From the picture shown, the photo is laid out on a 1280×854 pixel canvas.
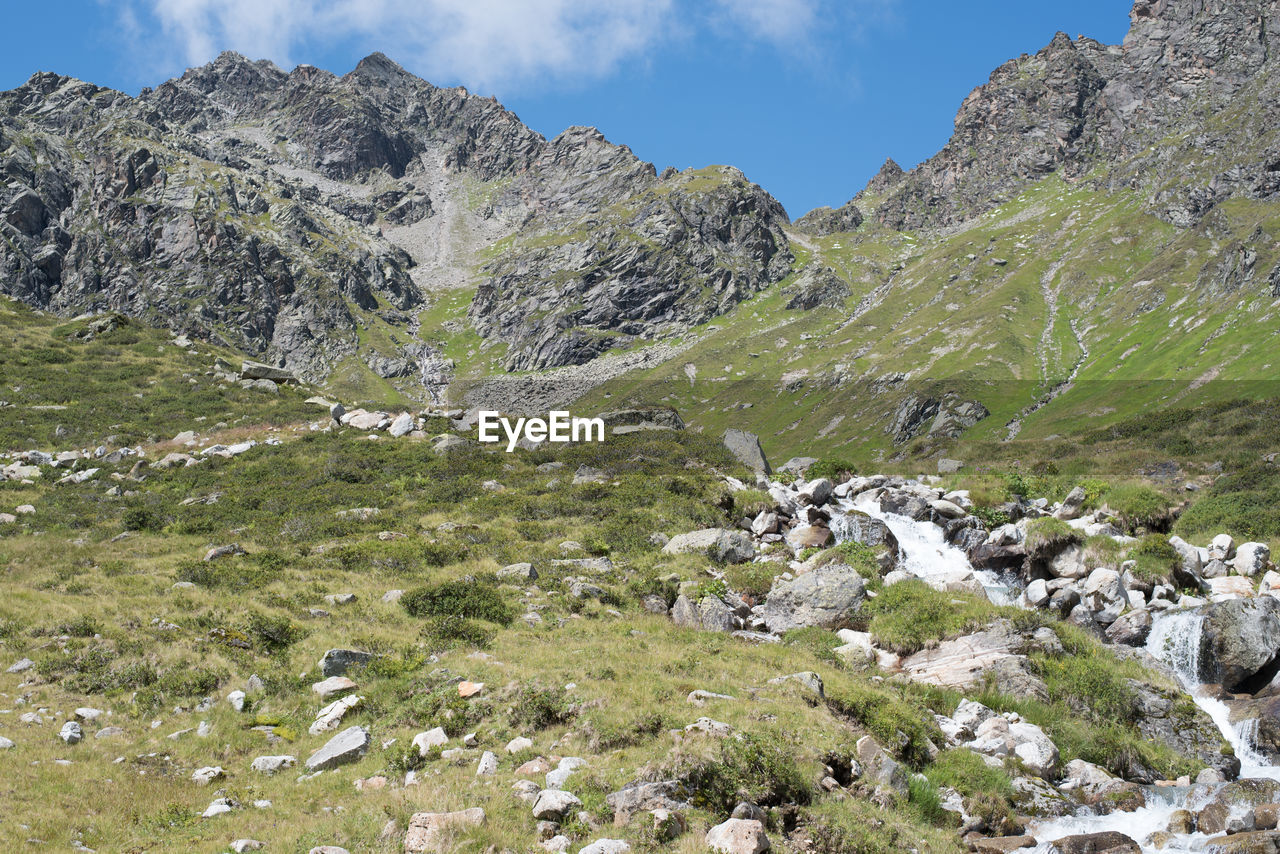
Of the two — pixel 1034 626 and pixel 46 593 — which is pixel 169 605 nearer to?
pixel 46 593

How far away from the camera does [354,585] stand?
2462 centimetres

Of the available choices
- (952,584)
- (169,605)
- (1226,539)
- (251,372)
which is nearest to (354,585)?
(169,605)

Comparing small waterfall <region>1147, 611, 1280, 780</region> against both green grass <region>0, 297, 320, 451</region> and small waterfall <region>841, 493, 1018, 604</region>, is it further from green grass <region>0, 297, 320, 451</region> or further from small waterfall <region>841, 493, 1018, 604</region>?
green grass <region>0, 297, 320, 451</region>

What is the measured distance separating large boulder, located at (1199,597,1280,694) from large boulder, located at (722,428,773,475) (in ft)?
95.8

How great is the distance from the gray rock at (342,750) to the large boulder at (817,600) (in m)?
14.4

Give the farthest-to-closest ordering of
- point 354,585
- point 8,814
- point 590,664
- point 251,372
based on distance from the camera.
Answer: point 251,372 < point 354,585 < point 590,664 < point 8,814

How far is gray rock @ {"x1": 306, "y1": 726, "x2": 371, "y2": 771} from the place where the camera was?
1423cm

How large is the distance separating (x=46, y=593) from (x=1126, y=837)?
96.7ft

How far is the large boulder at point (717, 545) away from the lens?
3041 centimetres

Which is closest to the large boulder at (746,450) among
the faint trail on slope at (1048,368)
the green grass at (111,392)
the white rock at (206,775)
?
the green grass at (111,392)

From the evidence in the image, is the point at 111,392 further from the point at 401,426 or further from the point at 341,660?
the point at 341,660

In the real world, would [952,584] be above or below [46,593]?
below

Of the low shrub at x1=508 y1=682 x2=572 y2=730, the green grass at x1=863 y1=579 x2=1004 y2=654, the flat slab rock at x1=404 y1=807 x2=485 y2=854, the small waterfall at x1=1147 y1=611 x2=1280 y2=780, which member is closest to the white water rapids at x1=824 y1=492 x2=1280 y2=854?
the small waterfall at x1=1147 y1=611 x2=1280 y2=780

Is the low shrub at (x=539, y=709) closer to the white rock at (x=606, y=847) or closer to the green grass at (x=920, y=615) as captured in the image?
the white rock at (x=606, y=847)
